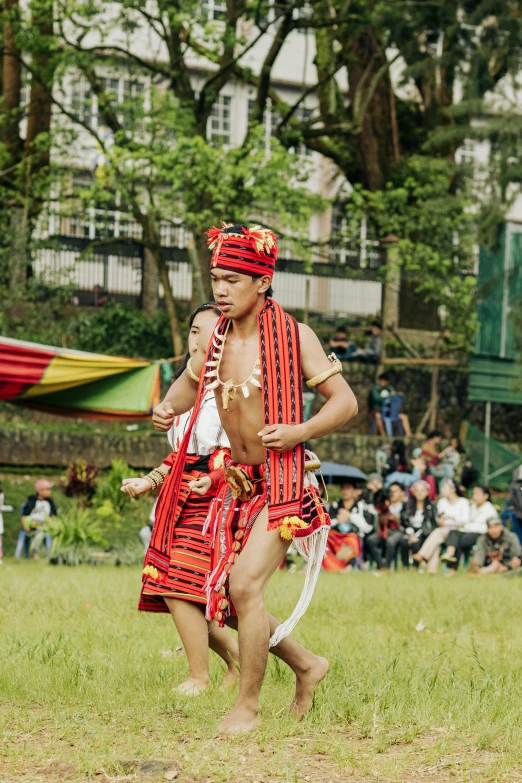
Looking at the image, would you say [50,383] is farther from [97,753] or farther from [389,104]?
[389,104]

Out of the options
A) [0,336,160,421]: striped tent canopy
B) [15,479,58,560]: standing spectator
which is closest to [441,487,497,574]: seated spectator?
[0,336,160,421]: striped tent canopy

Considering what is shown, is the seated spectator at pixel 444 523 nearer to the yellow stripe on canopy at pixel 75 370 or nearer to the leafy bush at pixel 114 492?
the yellow stripe on canopy at pixel 75 370

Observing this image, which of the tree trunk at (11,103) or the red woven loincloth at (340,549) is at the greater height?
the tree trunk at (11,103)

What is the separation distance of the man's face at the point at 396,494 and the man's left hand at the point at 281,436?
1115cm

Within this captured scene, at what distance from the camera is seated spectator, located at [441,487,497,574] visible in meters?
15.7

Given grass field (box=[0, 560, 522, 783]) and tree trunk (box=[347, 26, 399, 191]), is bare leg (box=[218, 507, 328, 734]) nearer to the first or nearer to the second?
grass field (box=[0, 560, 522, 783])

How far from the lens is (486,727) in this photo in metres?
5.39

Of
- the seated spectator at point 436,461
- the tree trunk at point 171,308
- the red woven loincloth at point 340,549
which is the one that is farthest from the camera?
the tree trunk at point 171,308

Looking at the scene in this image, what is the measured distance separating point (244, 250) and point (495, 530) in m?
10.2

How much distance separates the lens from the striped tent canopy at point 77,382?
50.2 ft

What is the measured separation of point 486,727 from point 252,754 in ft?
3.37

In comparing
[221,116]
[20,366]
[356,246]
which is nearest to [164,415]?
[20,366]

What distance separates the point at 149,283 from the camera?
27672mm

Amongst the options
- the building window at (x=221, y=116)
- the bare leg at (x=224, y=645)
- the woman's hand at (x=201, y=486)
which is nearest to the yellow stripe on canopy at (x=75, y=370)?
the bare leg at (x=224, y=645)
